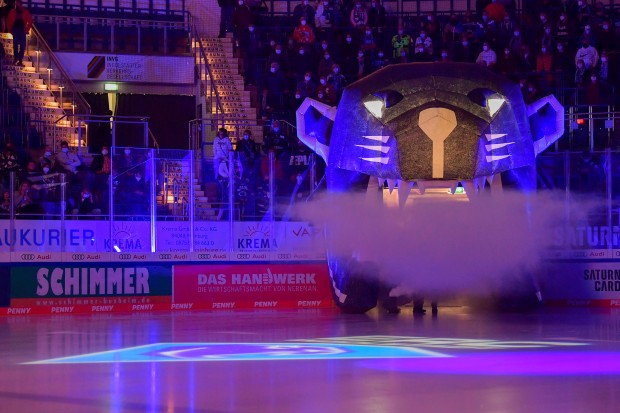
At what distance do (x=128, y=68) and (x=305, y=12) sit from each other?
5.13 meters

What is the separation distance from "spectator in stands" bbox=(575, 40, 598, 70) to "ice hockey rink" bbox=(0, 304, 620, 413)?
1076 cm

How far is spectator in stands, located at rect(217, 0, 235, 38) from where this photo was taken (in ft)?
97.3

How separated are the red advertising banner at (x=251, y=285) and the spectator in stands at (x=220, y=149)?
6.79 ft

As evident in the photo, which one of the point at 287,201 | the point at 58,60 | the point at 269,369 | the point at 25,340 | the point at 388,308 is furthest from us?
the point at 58,60

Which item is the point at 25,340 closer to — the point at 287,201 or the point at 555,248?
the point at 287,201

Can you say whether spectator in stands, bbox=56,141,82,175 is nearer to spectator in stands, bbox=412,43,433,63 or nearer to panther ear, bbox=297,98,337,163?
panther ear, bbox=297,98,337,163

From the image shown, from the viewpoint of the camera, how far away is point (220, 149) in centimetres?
2069

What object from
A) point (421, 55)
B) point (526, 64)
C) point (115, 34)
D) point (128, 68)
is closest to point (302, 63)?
point (421, 55)

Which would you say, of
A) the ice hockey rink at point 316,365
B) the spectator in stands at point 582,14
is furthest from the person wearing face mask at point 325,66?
the ice hockey rink at point 316,365

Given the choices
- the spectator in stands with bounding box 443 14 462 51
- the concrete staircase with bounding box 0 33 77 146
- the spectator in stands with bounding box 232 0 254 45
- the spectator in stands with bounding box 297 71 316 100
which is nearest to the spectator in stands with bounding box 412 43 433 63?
the spectator in stands with bounding box 443 14 462 51

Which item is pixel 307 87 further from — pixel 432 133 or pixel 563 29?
pixel 432 133

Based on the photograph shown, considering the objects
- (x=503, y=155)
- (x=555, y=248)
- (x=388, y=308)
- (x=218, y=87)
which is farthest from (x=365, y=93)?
(x=218, y=87)

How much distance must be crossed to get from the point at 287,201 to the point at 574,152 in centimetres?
515

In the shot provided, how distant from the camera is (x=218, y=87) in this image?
1134 inches
